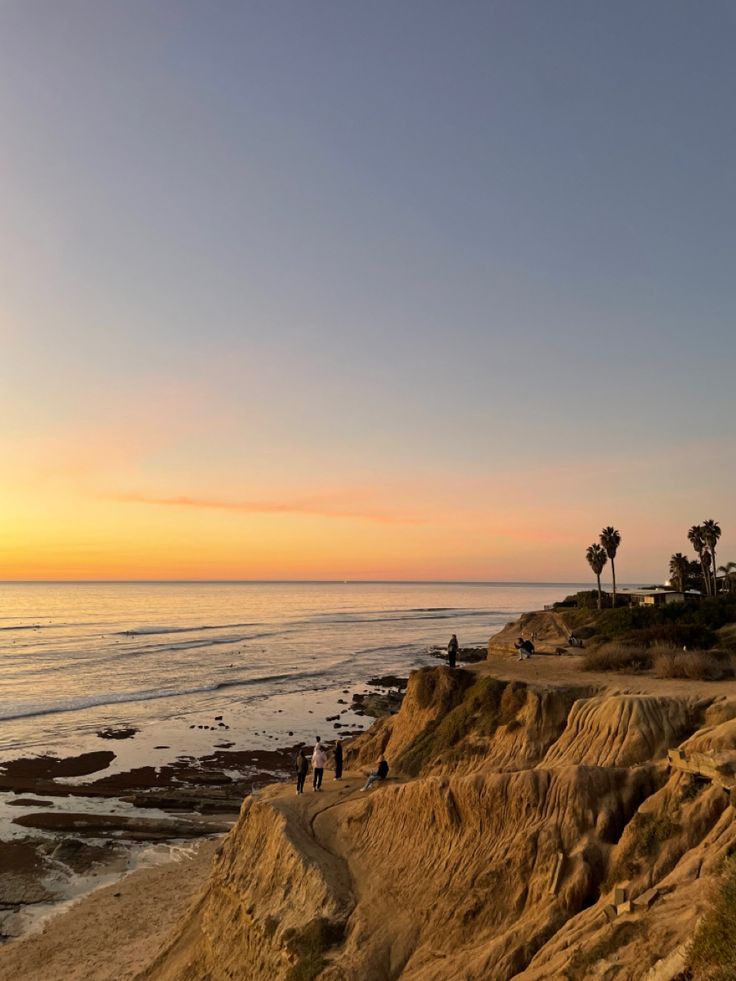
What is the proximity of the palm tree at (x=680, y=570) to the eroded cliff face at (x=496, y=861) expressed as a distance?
261 feet

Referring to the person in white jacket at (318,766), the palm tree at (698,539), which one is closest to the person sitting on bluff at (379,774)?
the person in white jacket at (318,766)

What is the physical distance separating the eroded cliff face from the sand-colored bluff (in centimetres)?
4

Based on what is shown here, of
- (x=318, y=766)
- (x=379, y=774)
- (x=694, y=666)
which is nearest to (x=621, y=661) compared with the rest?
(x=694, y=666)

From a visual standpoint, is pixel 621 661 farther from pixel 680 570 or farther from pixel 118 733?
pixel 680 570

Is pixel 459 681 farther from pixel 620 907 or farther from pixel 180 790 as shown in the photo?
pixel 180 790

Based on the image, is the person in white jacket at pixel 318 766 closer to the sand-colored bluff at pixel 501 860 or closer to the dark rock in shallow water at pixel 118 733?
the sand-colored bluff at pixel 501 860

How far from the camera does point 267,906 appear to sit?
58.3 ft

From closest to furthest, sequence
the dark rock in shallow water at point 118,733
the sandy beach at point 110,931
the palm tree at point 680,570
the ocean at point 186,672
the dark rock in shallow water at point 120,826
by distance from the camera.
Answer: the sandy beach at point 110,931
the dark rock in shallow water at point 120,826
the dark rock in shallow water at point 118,733
the ocean at point 186,672
the palm tree at point 680,570

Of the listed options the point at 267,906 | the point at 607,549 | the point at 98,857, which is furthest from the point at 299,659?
the point at 267,906

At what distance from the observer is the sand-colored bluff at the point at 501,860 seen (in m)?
12.7

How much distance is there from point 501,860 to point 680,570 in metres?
86.9

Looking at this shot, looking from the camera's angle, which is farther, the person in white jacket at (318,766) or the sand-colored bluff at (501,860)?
the person in white jacket at (318,766)

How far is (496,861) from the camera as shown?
51.9ft

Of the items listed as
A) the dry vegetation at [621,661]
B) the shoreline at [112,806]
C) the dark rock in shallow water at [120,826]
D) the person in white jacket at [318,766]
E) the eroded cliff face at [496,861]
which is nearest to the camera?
the eroded cliff face at [496,861]
